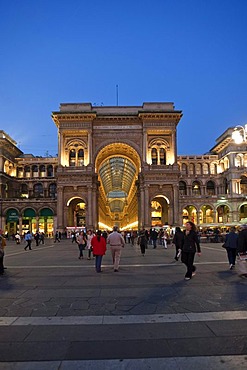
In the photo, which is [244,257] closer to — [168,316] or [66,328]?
[168,316]

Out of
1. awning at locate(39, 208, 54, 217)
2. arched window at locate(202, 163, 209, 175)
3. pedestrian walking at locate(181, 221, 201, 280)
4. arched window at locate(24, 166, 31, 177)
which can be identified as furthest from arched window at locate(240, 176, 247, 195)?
pedestrian walking at locate(181, 221, 201, 280)

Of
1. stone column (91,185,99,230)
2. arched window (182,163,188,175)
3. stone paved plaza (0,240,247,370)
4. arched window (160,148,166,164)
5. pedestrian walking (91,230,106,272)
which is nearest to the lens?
stone paved plaza (0,240,247,370)

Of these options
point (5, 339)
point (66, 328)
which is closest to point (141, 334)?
point (66, 328)

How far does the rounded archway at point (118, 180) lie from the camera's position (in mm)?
59156

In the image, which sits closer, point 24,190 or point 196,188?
A: point 196,188

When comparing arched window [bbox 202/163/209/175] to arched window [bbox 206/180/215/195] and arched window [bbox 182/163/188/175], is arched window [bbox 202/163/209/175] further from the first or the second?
arched window [bbox 182/163/188/175]

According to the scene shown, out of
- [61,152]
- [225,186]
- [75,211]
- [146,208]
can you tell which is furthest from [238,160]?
[61,152]

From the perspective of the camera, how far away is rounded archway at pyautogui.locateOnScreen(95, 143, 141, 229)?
194 ft

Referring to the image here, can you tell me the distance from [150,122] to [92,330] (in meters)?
52.2

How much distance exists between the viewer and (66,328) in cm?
529

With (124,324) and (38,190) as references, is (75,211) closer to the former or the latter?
(38,190)

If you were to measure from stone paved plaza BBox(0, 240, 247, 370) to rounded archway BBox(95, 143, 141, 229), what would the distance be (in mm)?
48292

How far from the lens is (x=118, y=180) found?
93.1 metres

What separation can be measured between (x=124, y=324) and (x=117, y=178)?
3343 inches
